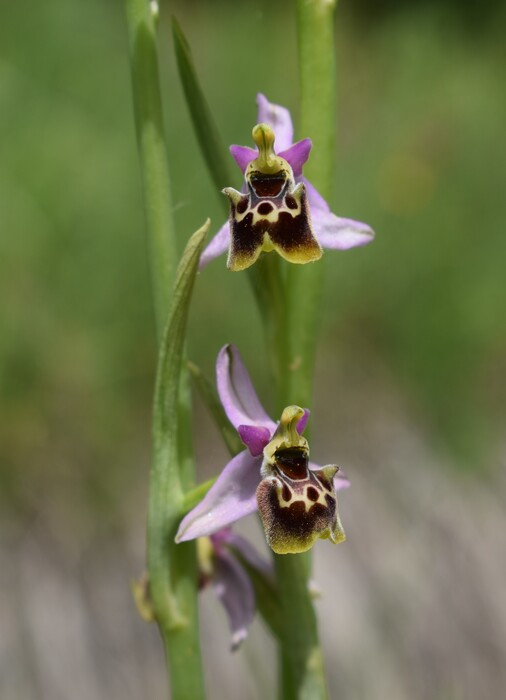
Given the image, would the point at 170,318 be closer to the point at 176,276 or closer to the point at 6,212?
the point at 176,276

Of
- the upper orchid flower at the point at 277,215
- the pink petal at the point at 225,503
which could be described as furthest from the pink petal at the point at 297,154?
the pink petal at the point at 225,503

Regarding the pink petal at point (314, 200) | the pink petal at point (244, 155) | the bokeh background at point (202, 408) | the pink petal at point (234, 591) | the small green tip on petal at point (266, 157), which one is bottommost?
the pink petal at point (234, 591)

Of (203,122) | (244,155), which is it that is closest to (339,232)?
(244,155)

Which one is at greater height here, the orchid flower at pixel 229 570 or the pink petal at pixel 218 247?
the pink petal at pixel 218 247

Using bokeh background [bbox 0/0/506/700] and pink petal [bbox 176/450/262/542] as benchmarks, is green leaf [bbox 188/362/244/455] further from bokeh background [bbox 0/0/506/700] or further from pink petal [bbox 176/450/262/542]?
bokeh background [bbox 0/0/506/700]

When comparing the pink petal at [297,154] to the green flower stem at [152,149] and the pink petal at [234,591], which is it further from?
the pink petal at [234,591]

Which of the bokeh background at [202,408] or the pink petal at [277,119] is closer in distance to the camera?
the pink petal at [277,119]
